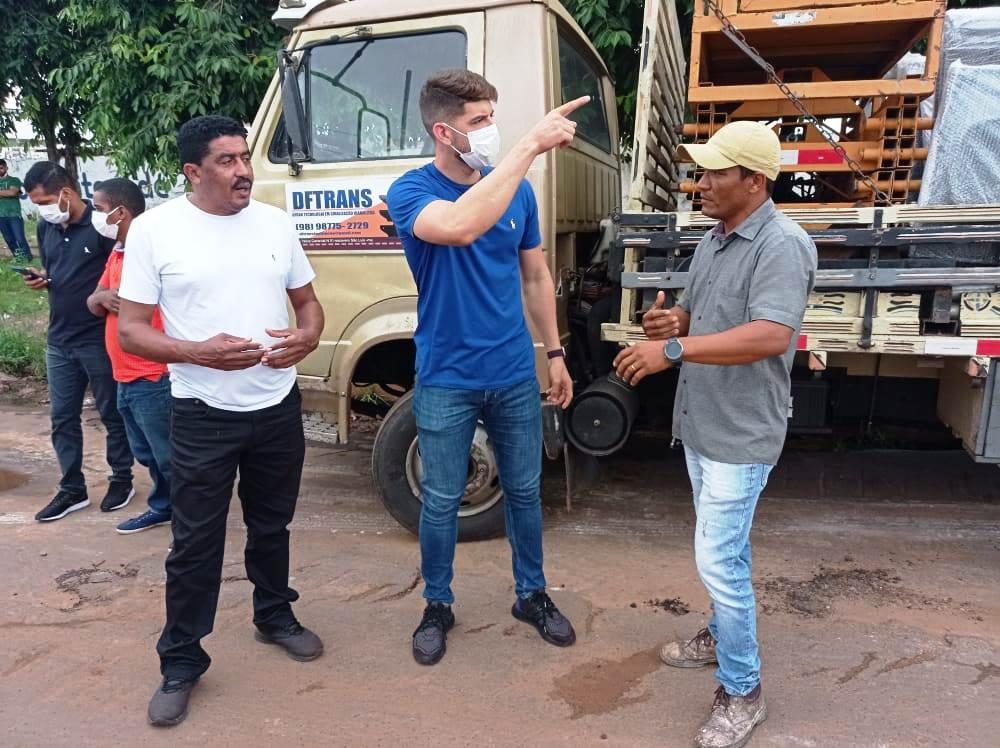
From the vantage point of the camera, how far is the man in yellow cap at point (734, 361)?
6.22 ft

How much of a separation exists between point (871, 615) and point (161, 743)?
2.49 m

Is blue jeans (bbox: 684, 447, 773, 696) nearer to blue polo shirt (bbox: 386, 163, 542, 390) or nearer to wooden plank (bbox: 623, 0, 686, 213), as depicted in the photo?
blue polo shirt (bbox: 386, 163, 542, 390)

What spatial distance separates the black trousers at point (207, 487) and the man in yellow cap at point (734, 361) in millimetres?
1150

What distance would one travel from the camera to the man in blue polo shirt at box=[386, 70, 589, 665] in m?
2.14

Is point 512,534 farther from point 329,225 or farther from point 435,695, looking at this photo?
point 329,225

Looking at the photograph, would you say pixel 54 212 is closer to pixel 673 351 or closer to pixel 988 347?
pixel 673 351

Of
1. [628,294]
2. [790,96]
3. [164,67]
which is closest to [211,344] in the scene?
[628,294]

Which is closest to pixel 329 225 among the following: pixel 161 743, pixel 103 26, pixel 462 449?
pixel 462 449

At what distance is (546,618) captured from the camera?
2779 mm

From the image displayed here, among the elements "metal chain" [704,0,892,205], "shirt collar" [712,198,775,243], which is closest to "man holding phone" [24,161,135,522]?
"metal chain" [704,0,892,205]

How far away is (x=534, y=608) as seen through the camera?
2812 millimetres

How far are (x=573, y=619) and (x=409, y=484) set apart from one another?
1029 mm

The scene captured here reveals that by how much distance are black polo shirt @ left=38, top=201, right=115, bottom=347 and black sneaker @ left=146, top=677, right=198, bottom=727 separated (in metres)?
2.11

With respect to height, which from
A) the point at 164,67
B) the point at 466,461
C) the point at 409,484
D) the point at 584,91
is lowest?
the point at 409,484
